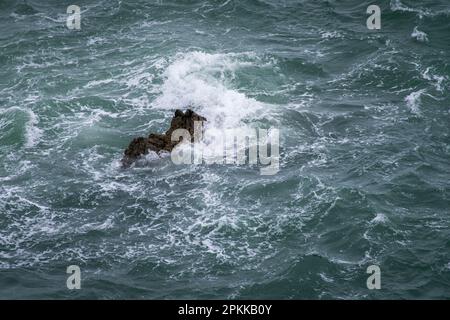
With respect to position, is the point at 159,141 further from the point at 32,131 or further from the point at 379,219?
the point at 379,219

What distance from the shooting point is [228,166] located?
33.0m

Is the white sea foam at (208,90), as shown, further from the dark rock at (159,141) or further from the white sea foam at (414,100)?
the white sea foam at (414,100)

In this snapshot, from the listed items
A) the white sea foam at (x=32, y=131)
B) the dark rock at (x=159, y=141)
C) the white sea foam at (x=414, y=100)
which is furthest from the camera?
the white sea foam at (x=414, y=100)

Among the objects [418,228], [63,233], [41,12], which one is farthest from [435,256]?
[41,12]

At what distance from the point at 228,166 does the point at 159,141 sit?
3027 mm

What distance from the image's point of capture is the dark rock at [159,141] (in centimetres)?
3297

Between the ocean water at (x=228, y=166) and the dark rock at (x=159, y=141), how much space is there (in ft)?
1.98

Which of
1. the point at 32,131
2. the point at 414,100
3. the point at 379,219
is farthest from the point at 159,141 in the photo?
the point at 414,100

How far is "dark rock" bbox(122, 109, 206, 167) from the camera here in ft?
108

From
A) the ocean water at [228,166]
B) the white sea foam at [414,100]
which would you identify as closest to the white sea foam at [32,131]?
the ocean water at [228,166]

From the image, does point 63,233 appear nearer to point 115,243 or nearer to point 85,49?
point 115,243

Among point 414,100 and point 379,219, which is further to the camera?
point 414,100

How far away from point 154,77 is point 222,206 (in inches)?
448

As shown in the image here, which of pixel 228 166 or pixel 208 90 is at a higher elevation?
pixel 208 90
